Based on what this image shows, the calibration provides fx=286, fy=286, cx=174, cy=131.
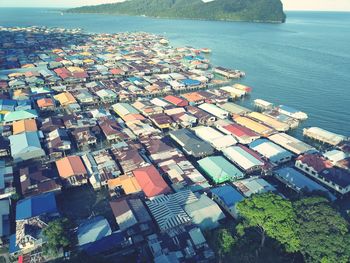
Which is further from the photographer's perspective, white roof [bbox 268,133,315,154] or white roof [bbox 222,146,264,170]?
white roof [bbox 268,133,315,154]

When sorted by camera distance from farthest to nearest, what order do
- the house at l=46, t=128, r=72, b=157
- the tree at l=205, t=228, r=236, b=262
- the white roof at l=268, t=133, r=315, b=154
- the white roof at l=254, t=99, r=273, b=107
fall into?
the white roof at l=254, t=99, r=273, b=107, the white roof at l=268, t=133, r=315, b=154, the house at l=46, t=128, r=72, b=157, the tree at l=205, t=228, r=236, b=262

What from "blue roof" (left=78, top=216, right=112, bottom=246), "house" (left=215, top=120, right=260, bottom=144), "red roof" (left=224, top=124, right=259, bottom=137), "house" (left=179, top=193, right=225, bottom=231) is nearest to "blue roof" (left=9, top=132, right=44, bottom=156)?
"blue roof" (left=78, top=216, right=112, bottom=246)

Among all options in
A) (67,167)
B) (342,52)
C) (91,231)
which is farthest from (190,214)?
(342,52)

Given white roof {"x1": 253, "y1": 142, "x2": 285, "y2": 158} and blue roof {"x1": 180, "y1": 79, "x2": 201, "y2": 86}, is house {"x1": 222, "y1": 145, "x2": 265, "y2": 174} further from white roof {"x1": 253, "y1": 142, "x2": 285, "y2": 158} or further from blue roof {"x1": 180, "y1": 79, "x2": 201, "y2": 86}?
blue roof {"x1": 180, "y1": 79, "x2": 201, "y2": 86}

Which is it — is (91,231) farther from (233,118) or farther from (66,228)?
(233,118)

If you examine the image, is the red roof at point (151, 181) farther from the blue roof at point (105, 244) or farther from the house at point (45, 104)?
the house at point (45, 104)

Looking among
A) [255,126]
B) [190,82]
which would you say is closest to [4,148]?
[255,126]

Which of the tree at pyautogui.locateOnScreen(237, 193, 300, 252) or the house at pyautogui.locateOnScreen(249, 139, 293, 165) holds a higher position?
the tree at pyautogui.locateOnScreen(237, 193, 300, 252)
